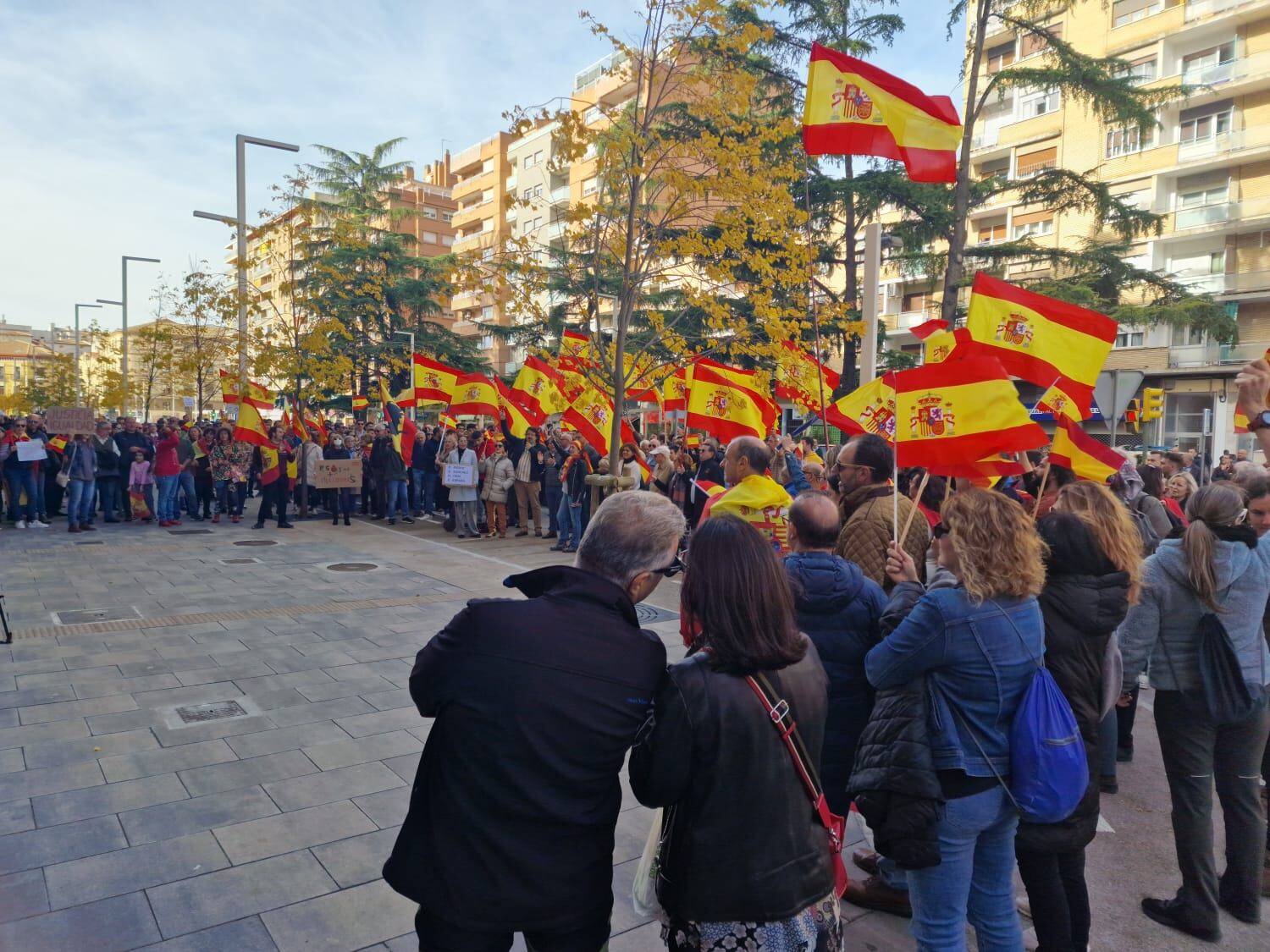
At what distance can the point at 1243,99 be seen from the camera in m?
31.9

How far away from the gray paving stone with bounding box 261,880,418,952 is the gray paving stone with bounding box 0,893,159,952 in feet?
1.50

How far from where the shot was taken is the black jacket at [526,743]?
1938mm

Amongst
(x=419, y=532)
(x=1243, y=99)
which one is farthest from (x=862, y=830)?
(x=1243, y=99)

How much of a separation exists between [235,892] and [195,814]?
0.85 meters

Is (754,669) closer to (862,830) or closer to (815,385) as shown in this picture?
(862,830)

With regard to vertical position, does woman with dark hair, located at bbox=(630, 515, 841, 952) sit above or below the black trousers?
above

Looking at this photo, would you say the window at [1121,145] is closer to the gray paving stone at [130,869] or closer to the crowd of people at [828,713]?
the crowd of people at [828,713]

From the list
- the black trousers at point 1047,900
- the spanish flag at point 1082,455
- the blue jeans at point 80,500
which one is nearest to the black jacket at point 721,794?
the black trousers at point 1047,900

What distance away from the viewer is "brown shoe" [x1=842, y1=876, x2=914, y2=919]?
3633 mm

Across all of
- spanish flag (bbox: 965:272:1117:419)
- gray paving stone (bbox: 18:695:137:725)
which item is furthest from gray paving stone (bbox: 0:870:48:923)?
spanish flag (bbox: 965:272:1117:419)

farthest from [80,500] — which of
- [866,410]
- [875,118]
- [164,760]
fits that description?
[875,118]

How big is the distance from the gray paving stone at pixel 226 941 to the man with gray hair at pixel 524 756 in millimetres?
1524

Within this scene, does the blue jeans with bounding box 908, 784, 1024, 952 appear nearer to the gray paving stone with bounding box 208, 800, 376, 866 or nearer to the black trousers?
the black trousers

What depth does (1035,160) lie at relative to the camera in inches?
1463
